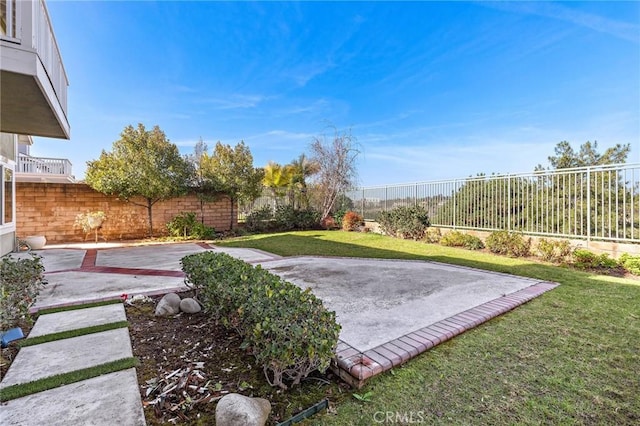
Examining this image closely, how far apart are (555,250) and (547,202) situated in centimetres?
158

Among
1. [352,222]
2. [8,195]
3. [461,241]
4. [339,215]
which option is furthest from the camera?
[339,215]

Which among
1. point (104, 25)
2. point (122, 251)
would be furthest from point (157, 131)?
point (122, 251)

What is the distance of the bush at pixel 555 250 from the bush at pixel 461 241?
187 centimetres

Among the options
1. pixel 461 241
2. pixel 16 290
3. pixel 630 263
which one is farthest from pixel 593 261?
pixel 16 290

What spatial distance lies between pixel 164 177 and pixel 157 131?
6.28ft

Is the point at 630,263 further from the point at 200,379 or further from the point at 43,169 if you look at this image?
the point at 43,169

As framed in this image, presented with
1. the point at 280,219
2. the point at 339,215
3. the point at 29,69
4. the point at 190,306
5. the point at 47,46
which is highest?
the point at 47,46

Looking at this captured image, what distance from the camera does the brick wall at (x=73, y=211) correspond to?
10.4 metres

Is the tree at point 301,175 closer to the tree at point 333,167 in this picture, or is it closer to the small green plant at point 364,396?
the tree at point 333,167

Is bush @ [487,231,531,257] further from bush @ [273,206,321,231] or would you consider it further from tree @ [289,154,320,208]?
tree @ [289,154,320,208]

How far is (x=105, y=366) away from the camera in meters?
2.46

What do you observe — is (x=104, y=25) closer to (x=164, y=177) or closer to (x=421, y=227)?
(x=164, y=177)

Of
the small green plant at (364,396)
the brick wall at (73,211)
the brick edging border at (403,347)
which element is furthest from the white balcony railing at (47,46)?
the brick wall at (73,211)

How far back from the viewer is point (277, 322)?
7.00 feet
